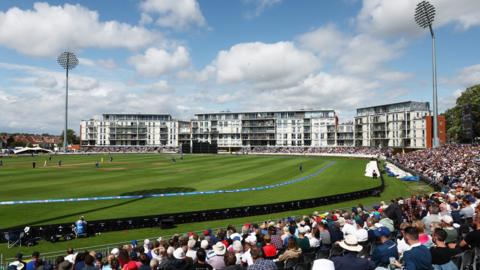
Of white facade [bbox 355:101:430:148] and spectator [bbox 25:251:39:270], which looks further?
white facade [bbox 355:101:430:148]

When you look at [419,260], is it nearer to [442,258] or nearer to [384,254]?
[442,258]

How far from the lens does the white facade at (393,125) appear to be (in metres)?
113

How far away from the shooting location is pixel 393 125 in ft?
404

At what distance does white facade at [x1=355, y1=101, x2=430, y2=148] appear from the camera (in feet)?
372

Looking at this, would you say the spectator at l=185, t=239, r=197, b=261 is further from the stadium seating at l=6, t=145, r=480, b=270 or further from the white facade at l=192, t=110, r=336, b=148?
the white facade at l=192, t=110, r=336, b=148

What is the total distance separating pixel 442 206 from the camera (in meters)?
13.3

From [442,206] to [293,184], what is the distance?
28.8m

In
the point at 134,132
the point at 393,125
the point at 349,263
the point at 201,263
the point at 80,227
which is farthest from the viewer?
the point at 134,132

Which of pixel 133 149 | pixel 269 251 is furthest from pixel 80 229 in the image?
pixel 133 149

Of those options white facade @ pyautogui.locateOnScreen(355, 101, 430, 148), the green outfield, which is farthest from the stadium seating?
white facade @ pyautogui.locateOnScreen(355, 101, 430, 148)

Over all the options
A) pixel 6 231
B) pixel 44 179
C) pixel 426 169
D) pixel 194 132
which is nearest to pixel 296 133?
pixel 194 132

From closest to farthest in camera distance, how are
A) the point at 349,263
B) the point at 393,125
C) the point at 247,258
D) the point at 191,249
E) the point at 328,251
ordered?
the point at 349,263 < the point at 247,258 < the point at 328,251 < the point at 191,249 < the point at 393,125

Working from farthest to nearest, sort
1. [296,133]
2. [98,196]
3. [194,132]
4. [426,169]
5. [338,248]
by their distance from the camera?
[194,132]
[296,133]
[426,169]
[98,196]
[338,248]

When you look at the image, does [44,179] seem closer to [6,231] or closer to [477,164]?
[6,231]
